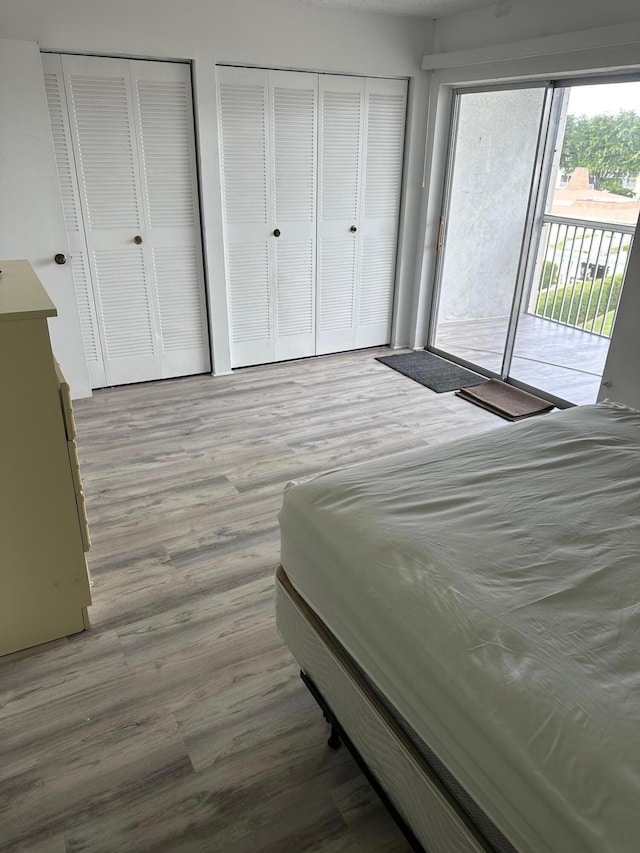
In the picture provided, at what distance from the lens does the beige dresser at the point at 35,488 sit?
5.68ft

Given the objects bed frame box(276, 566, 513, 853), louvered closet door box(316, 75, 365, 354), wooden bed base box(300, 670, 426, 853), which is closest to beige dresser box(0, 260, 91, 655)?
bed frame box(276, 566, 513, 853)

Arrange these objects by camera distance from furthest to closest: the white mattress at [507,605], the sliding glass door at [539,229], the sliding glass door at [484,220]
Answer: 1. the sliding glass door at [484,220]
2. the sliding glass door at [539,229]
3. the white mattress at [507,605]

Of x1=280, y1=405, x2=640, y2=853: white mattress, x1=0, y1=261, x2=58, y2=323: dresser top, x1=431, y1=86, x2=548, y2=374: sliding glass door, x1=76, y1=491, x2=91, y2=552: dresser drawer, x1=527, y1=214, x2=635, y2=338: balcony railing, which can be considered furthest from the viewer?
x1=431, y1=86, x2=548, y2=374: sliding glass door

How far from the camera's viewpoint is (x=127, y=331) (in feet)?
13.6

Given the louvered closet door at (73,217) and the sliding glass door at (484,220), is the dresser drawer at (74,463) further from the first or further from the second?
the sliding glass door at (484,220)

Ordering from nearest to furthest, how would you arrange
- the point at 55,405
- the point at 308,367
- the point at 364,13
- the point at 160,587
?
the point at 55,405
the point at 160,587
the point at 364,13
the point at 308,367

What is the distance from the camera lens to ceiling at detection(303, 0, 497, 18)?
379 cm

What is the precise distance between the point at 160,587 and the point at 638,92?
370 cm

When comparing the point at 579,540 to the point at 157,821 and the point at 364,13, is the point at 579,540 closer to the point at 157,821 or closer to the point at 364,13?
the point at 157,821

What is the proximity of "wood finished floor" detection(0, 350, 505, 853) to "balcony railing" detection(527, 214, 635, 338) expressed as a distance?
2.51 m

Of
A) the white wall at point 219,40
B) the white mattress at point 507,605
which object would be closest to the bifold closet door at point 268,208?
the white wall at point 219,40

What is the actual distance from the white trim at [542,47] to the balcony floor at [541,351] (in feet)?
6.26

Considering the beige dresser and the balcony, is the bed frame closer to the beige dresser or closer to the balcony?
the beige dresser

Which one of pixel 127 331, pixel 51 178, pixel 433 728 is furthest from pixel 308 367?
pixel 433 728
